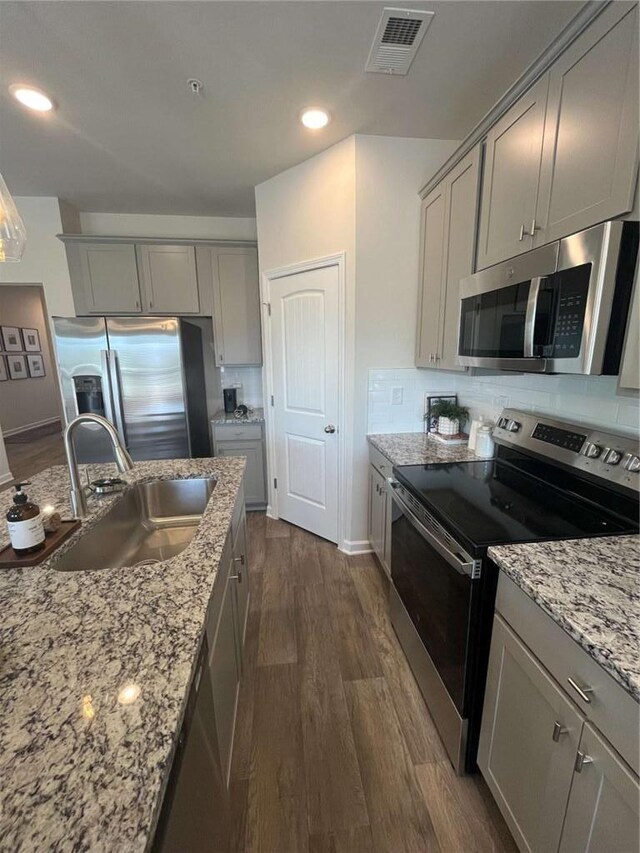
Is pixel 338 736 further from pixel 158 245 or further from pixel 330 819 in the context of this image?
pixel 158 245

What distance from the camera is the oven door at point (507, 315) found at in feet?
3.97

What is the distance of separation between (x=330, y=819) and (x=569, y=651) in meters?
1.03

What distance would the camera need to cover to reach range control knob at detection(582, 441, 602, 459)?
1315 mm

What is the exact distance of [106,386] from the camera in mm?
3008

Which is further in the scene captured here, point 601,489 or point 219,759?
point 601,489

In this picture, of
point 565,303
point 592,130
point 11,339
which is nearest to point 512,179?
point 592,130

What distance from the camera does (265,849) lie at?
3.69 ft

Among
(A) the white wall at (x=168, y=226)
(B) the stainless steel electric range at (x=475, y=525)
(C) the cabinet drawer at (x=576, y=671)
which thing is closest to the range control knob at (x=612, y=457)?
(B) the stainless steel electric range at (x=475, y=525)

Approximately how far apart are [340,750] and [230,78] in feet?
9.88

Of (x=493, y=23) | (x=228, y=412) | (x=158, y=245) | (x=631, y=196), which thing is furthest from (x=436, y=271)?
(x=158, y=245)

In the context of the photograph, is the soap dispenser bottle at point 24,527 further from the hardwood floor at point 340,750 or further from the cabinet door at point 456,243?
the cabinet door at point 456,243

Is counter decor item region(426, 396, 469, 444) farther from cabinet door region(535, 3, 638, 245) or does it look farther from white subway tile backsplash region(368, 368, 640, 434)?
cabinet door region(535, 3, 638, 245)

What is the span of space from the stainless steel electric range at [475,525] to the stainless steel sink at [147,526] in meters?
0.99

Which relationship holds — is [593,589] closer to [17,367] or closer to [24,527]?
[24,527]
